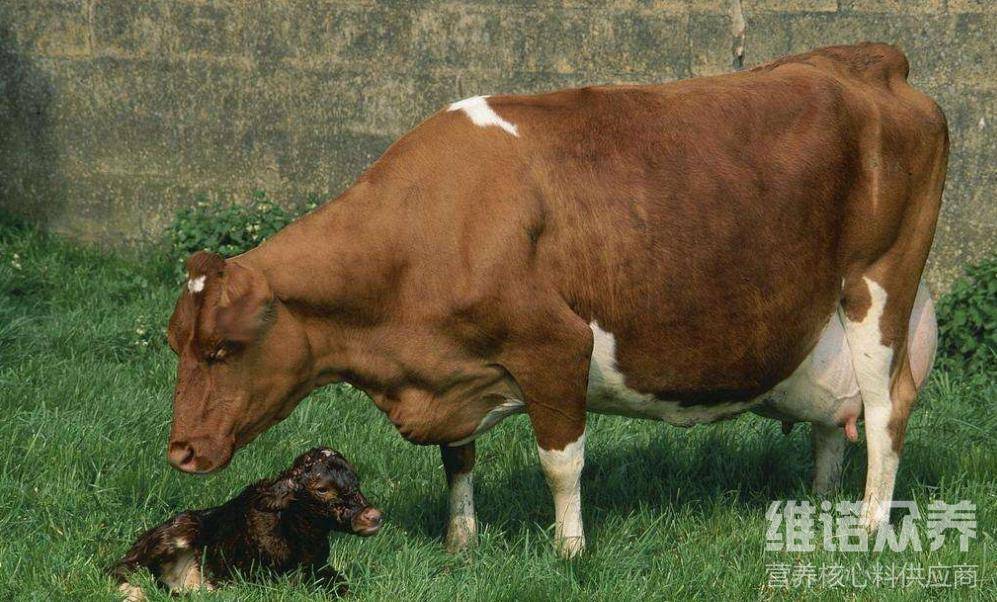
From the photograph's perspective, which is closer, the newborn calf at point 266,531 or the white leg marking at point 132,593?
the newborn calf at point 266,531

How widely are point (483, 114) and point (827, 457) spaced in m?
2.03

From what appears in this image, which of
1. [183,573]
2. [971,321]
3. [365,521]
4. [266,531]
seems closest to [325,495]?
[365,521]

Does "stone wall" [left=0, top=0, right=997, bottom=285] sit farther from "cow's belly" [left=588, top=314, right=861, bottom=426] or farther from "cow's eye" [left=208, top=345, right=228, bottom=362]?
"cow's eye" [left=208, top=345, right=228, bottom=362]

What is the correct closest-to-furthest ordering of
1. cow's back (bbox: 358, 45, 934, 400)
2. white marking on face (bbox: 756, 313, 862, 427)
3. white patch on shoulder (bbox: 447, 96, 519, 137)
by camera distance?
1. cow's back (bbox: 358, 45, 934, 400)
2. white patch on shoulder (bbox: 447, 96, 519, 137)
3. white marking on face (bbox: 756, 313, 862, 427)

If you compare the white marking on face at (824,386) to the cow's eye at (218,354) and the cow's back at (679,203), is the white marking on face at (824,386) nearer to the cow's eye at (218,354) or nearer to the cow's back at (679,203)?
the cow's back at (679,203)

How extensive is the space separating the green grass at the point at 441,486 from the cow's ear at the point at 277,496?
26cm

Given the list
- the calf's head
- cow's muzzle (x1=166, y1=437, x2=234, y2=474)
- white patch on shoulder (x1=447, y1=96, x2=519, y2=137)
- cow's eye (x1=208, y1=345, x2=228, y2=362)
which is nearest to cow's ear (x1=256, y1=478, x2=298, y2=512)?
the calf's head

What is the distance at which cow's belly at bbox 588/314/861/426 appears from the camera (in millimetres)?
4770

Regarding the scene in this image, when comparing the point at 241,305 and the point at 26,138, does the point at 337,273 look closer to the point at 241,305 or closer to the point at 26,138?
the point at 241,305

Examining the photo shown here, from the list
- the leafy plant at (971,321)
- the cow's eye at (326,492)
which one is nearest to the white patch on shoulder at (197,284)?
the cow's eye at (326,492)

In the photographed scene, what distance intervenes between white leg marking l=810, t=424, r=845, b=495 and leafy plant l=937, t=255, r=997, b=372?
5.35 ft

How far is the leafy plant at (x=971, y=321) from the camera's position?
6801 mm

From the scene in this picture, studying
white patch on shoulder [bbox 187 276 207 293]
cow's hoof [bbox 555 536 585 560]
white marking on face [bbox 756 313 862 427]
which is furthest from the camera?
white marking on face [bbox 756 313 862 427]

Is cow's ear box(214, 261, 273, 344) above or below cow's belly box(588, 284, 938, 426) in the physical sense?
above
